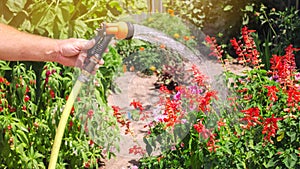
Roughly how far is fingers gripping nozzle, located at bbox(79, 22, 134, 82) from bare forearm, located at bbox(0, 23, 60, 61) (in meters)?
0.29

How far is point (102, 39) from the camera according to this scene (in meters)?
1.59

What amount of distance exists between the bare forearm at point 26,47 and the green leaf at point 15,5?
3.86ft

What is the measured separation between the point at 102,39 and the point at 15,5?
1.77m

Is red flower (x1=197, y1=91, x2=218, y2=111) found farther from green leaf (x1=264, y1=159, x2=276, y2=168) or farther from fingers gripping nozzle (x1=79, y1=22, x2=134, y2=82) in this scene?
fingers gripping nozzle (x1=79, y1=22, x2=134, y2=82)

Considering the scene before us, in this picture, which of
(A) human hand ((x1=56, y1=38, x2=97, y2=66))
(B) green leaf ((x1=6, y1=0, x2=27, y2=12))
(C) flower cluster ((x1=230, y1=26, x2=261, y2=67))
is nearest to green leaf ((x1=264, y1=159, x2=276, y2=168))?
(C) flower cluster ((x1=230, y1=26, x2=261, y2=67))

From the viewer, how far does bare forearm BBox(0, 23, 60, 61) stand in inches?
76.7

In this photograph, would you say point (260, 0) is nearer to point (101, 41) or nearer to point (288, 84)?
point (288, 84)

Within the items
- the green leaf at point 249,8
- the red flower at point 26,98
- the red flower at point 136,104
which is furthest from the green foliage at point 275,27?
the red flower at point 136,104

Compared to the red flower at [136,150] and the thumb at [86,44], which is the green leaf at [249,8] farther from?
the thumb at [86,44]

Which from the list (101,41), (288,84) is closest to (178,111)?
(288,84)

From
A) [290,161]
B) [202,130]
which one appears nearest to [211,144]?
[202,130]

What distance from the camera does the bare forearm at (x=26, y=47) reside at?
76.7 inches

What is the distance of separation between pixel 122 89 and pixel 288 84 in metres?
0.86

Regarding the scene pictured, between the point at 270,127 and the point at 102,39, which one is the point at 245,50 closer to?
the point at 270,127
